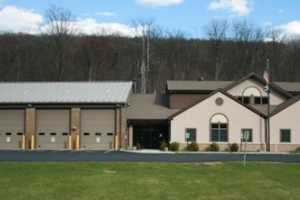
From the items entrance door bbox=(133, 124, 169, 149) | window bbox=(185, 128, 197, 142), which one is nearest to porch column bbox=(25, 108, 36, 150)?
entrance door bbox=(133, 124, 169, 149)

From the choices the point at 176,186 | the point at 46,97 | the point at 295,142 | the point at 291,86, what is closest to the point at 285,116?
the point at 295,142

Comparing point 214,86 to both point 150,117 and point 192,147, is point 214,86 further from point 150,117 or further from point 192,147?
point 192,147

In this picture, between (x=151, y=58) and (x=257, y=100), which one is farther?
(x=151, y=58)

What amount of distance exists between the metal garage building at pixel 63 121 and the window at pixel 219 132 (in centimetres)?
908

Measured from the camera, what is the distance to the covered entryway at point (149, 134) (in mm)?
57375

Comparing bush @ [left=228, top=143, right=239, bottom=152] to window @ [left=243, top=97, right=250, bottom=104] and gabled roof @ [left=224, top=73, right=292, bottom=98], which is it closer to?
window @ [left=243, top=97, right=250, bottom=104]

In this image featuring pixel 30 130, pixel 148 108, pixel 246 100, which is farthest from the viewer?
pixel 148 108

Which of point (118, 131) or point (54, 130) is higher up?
point (54, 130)

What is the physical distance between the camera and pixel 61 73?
9806 cm

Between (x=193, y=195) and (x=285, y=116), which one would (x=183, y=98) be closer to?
(x=285, y=116)

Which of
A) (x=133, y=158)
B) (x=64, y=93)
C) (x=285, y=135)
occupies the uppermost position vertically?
(x=64, y=93)

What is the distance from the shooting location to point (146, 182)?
826 inches

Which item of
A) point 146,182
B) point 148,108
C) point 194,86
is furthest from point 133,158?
point 194,86

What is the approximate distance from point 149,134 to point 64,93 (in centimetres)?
1011
